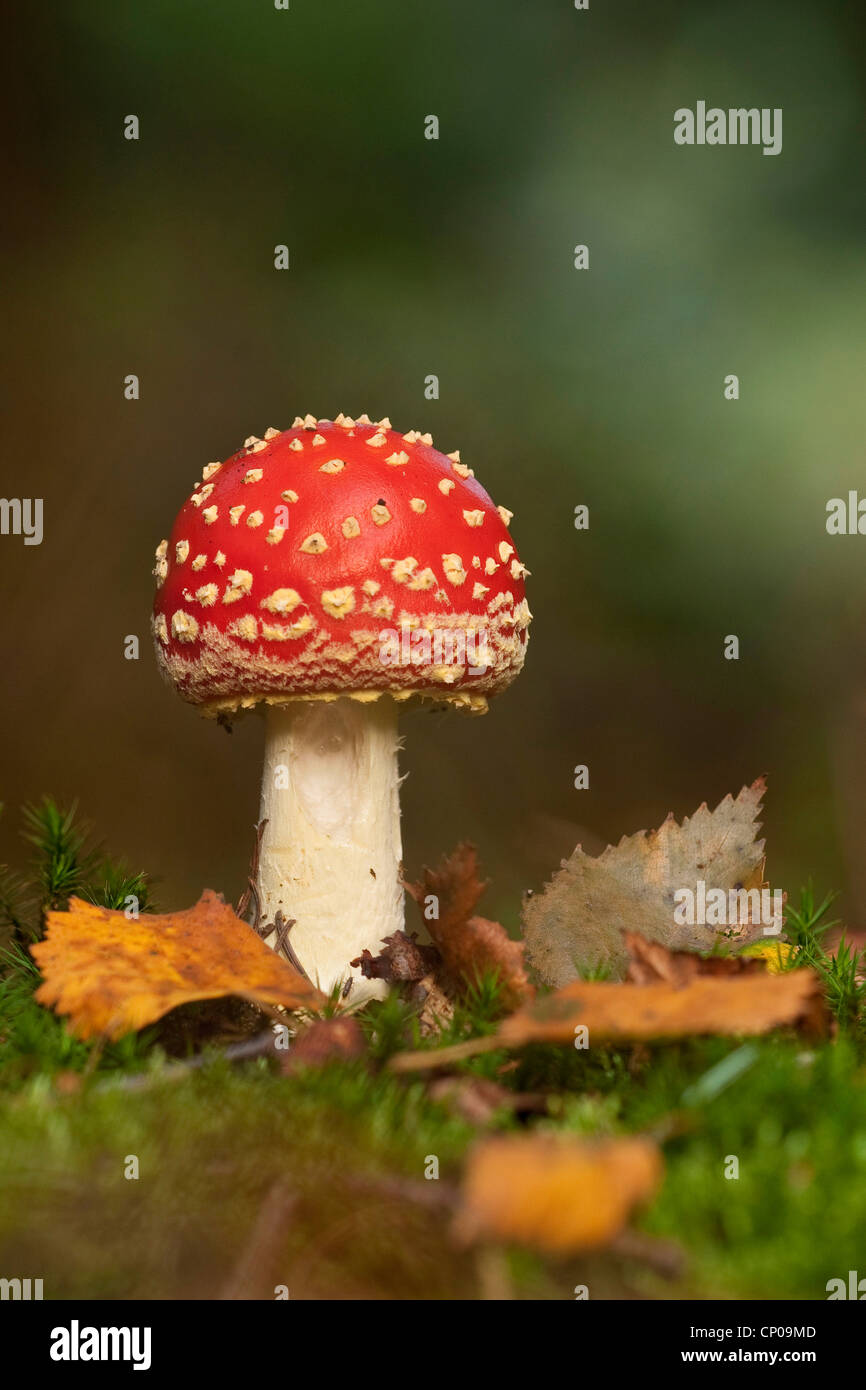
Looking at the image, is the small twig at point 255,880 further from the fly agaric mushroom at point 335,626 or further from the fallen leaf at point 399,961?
the fallen leaf at point 399,961

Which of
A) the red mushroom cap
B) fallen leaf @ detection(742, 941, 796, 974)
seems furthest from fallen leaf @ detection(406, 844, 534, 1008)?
fallen leaf @ detection(742, 941, 796, 974)

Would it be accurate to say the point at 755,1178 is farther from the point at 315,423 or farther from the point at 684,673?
the point at 684,673

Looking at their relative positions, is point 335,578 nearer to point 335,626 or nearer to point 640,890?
point 335,626

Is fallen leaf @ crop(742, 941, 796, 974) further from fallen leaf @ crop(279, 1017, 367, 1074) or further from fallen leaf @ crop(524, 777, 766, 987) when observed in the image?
fallen leaf @ crop(279, 1017, 367, 1074)

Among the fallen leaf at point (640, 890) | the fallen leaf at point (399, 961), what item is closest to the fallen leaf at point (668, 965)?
the fallen leaf at point (640, 890)

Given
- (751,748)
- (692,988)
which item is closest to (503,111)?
(751,748)

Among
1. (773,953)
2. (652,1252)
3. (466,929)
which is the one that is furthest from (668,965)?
(773,953)
